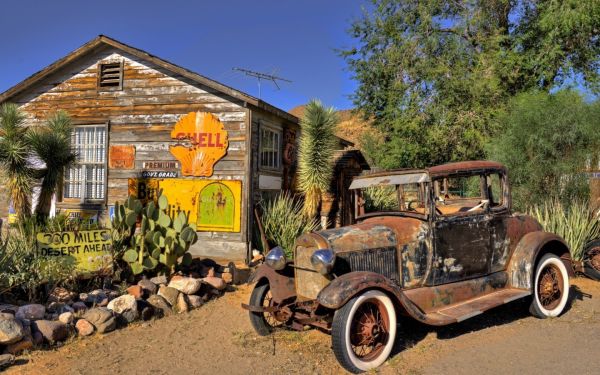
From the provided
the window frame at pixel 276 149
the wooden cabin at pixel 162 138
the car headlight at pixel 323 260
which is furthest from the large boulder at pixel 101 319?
the window frame at pixel 276 149

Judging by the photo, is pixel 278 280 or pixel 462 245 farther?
pixel 462 245

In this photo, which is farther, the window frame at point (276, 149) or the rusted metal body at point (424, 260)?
the window frame at point (276, 149)

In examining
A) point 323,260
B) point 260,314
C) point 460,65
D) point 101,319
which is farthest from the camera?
point 460,65

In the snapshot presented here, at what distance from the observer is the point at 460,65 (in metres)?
16.5

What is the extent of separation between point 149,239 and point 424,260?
4012 mm

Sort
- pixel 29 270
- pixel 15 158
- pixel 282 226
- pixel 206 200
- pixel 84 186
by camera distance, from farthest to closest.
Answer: pixel 84 186 → pixel 206 200 → pixel 282 226 → pixel 15 158 → pixel 29 270

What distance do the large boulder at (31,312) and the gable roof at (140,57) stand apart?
5.69 meters

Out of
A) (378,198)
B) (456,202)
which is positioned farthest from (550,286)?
(378,198)

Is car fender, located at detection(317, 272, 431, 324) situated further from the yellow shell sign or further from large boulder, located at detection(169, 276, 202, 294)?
the yellow shell sign

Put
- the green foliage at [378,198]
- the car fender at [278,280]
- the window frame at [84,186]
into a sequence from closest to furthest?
the car fender at [278,280]
the window frame at [84,186]
the green foliage at [378,198]

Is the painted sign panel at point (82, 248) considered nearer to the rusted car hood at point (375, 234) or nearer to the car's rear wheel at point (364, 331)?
the rusted car hood at point (375, 234)

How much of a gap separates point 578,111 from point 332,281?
23.8 feet

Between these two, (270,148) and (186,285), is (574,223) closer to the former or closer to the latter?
(270,148)

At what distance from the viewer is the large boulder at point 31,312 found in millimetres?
4973
